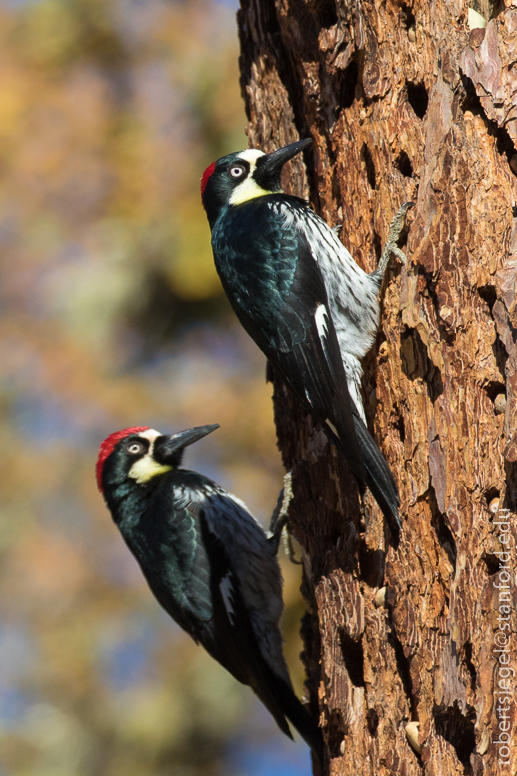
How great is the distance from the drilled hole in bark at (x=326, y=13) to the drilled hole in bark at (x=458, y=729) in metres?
2.28

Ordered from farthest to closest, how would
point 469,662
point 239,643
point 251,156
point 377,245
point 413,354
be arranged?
point 239,643
point 251,156
point 377,245
point 413,354
point 469,662

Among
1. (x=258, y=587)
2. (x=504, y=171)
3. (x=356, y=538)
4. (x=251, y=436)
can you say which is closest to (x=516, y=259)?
(x=504, y=171)

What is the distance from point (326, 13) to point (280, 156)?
52 centimetres

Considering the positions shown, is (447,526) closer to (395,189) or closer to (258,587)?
(395,189)

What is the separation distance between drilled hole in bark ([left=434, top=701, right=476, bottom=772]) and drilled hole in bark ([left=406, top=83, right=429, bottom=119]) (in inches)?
69.7

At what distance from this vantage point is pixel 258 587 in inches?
151

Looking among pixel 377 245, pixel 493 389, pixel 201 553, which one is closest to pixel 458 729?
pixel 493 389

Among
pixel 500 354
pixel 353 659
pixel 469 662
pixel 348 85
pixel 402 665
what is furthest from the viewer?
pixel 348 85

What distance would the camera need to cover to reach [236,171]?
3480 millimetres

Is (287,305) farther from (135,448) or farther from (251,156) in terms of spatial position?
(135,448)

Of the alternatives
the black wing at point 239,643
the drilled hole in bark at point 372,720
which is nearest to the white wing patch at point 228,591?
the black wing at point 239,643

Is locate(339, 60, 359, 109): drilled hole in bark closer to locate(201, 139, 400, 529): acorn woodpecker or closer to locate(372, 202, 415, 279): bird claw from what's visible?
locate(201, 139, 400, 529): acorn woodpecker

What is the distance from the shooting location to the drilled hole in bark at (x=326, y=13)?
298 cm

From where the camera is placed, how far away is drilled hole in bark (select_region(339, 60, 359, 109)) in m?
2.89
